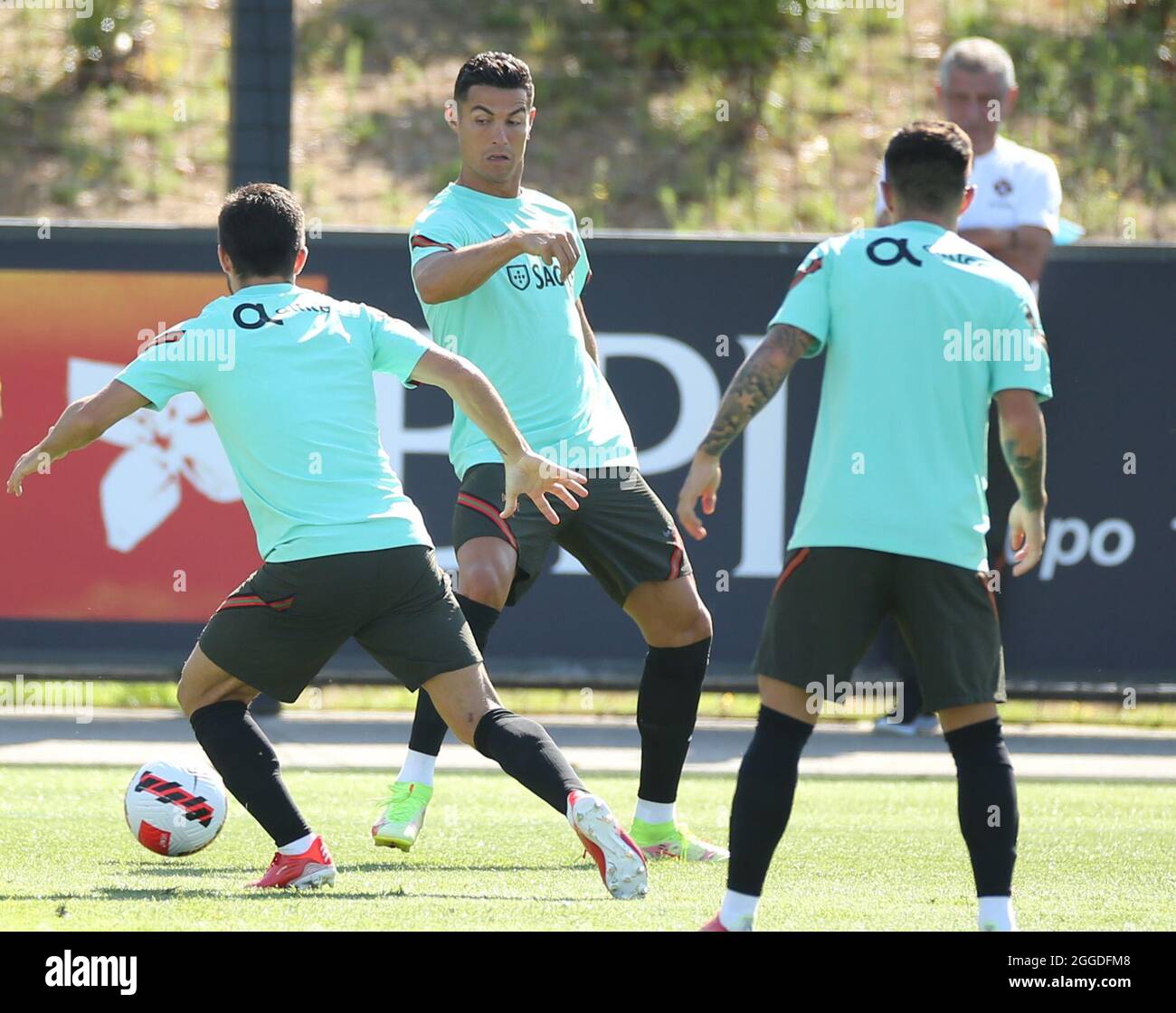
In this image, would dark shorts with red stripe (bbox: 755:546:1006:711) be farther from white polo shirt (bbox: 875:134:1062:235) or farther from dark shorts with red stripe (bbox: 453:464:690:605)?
white polo shirt (bbox: 875:134:1062:235)

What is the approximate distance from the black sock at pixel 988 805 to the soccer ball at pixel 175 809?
7.86 feet

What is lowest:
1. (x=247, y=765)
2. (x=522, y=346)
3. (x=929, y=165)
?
(x=247, y=765)

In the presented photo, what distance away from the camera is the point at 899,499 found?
179 inches

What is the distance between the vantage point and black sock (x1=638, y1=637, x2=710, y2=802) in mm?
6156

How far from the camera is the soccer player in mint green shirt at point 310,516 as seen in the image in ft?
16.6

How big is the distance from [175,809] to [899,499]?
98.8 inches

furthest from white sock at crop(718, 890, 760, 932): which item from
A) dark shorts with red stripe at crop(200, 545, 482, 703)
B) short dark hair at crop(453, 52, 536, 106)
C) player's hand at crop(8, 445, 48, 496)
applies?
short dark hair at crop(453, 52, 536, 106)

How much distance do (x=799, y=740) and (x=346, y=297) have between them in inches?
223

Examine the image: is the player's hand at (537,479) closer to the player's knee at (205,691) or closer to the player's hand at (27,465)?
the player's knee at (205,691)

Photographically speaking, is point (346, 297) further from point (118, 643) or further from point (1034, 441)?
point (1034, 441)

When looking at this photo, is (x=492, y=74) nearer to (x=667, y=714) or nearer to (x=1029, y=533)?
(x=667, y=714)

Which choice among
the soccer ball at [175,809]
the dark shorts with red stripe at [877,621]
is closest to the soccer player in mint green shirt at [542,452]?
the soccer ball at [175,809]

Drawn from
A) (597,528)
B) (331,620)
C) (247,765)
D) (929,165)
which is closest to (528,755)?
(331,620)
